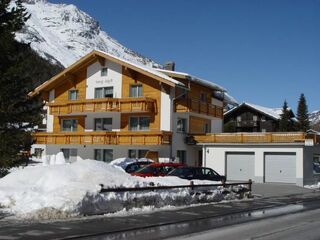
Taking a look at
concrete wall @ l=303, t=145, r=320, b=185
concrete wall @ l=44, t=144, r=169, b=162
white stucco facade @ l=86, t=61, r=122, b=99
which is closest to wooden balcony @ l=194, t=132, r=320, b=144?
concrete wall @ l=303, t=145, r=320, b=185

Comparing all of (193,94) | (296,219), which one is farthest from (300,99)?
(296,219)

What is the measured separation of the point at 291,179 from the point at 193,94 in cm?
1204

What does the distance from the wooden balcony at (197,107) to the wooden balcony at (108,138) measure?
8.02 feet

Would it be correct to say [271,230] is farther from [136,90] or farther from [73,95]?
[73,95]

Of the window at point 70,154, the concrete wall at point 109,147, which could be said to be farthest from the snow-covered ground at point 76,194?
the window at point 70,154

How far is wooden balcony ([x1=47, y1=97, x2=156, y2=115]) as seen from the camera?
46.2 metres

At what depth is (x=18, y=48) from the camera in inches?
1117

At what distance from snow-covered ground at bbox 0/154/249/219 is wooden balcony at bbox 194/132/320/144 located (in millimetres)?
20218

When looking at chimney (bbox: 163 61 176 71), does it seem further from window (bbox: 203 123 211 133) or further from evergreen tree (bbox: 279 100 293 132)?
evergreen tree (bbox: 279 100 293 132)

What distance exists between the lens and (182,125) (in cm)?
4766

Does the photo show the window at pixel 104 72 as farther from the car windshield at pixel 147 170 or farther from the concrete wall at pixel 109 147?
the car windshield at pixel 147 170

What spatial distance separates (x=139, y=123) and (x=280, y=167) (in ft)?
40.6

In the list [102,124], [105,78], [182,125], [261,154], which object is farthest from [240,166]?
[105,78]

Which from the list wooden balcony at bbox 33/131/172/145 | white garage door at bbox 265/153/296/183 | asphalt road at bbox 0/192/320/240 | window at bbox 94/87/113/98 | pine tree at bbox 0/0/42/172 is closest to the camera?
asphalt road at bbox 0/192/320/240
